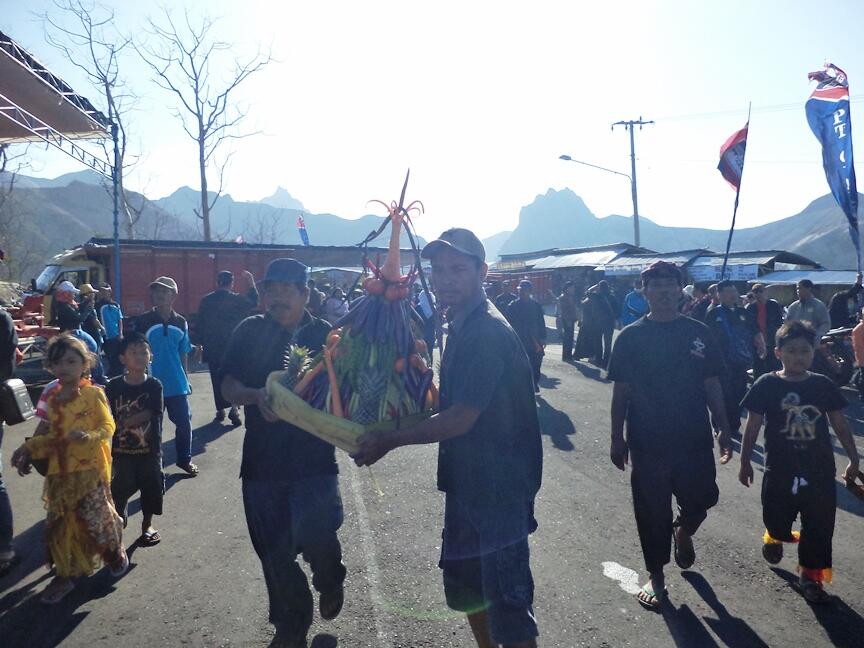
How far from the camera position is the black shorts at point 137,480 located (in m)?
4.46

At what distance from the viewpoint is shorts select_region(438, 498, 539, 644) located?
2.38 m

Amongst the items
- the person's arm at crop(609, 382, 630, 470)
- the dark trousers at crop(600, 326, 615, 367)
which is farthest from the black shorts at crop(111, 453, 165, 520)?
the dark trousers at crop(600, 326, 615, 367)

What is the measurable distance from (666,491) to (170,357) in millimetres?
4854

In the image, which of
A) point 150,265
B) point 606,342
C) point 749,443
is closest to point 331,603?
point 749,443

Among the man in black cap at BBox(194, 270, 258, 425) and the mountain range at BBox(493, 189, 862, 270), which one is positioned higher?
the mountain range at BBox(493, 189, 862, 270)

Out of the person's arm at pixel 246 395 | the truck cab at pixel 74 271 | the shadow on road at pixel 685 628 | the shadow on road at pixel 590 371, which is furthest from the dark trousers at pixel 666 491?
the truck cab at pixel 74 271

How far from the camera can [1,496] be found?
13.7 ft

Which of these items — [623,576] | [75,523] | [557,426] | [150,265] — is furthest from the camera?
[150,265]

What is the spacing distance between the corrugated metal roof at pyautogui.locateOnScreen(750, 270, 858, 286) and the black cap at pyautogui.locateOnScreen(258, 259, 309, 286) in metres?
21.9

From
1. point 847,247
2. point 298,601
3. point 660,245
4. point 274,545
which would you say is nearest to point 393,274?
point 274,545

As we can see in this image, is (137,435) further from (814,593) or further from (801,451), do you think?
(814,593)

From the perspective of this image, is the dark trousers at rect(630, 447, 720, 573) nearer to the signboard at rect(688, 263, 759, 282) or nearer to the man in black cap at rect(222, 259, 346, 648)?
the man in black cap at rect(222, 259, 346, 648)

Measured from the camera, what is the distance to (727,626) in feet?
11.3

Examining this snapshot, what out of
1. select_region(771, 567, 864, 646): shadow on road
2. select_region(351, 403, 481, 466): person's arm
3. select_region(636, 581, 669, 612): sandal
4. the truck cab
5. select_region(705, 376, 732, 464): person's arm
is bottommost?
select_region(771, 567, 864, 646): shadow on road
